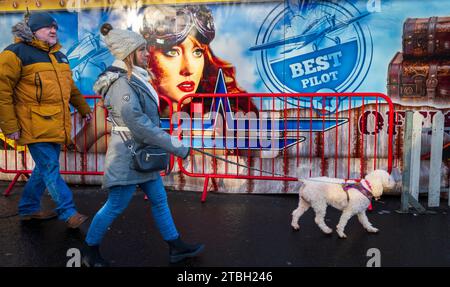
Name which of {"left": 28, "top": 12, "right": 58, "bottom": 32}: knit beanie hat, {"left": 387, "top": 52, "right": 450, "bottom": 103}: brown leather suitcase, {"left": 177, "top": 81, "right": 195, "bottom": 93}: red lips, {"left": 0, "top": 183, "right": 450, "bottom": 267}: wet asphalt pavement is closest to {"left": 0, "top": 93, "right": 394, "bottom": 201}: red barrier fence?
{"left": 177, "top": 81, "right": 195, "bottom": 93}: red lips

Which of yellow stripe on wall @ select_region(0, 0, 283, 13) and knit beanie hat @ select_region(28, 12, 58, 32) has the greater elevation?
yellow stripe on wall @ select_region(0, 0, 283, 13)

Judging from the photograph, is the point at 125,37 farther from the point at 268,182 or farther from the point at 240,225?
the point at 268,182

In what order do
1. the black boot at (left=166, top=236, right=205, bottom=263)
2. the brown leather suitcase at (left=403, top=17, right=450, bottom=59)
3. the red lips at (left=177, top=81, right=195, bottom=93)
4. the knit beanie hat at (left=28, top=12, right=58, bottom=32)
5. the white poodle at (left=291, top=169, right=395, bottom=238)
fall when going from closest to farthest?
the black boot at (left=166, top=236, right=205, bottom=263) < the white poodle at (left=291, top=169, right=395, bottom=238) < the knit beanie hat at (left=28, top=12, right=58, bottom=32) < the brown leather suitcase at (left=403, top=17, right=450, bottom=59) < the red lips at (left=177, top=81, right=195, bottom=93)

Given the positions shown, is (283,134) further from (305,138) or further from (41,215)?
(41,215)

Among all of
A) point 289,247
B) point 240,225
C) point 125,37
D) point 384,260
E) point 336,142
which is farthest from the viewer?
point 336,142

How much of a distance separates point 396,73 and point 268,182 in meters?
2.21

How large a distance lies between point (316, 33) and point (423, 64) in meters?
1.44

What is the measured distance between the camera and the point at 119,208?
3662 mm

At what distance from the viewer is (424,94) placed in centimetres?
626

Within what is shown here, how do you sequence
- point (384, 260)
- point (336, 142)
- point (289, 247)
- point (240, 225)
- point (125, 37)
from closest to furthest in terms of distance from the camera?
point (125, 37) → point (384, 260) → point (289, 247) → point (240, 225) → point (336, 142)

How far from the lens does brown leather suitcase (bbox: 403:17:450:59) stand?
6109mm

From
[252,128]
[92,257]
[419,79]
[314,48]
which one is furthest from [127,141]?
[419,79]

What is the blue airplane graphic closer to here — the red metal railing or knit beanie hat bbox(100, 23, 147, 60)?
the red metal railing

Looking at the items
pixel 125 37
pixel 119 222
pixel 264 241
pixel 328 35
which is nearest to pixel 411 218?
pixel 264 241
